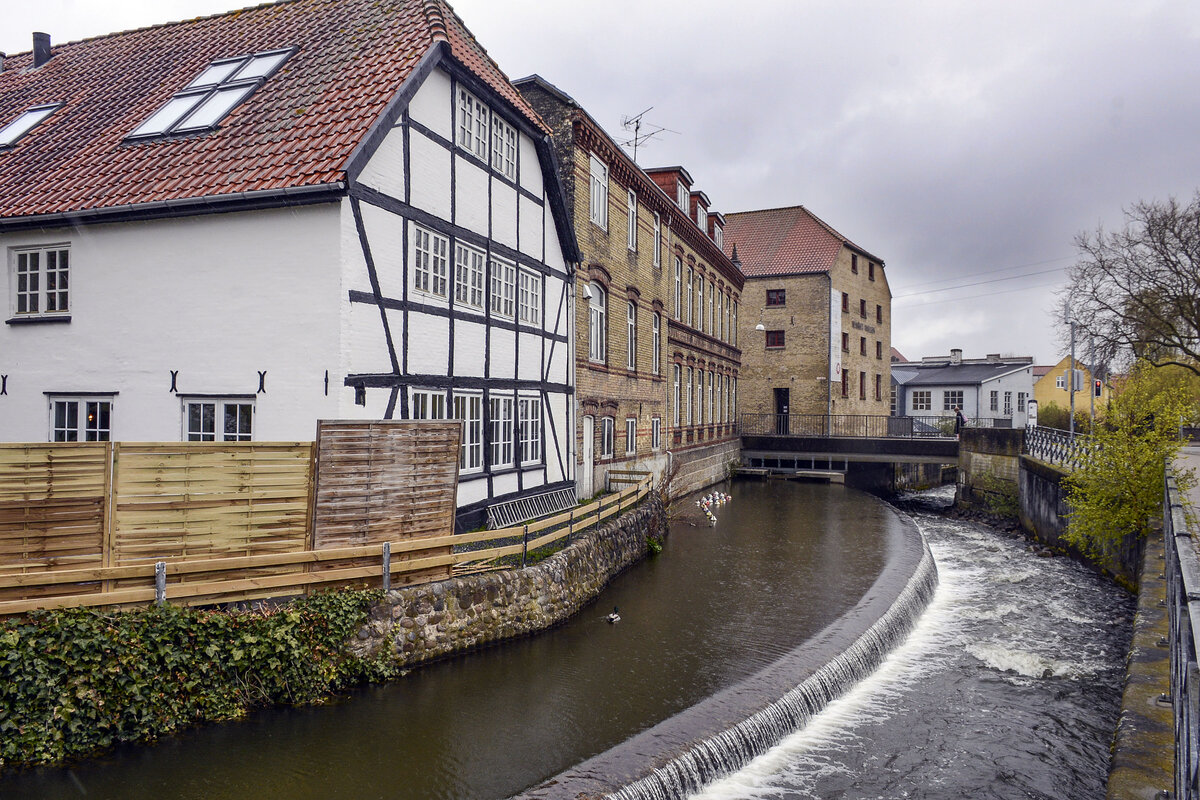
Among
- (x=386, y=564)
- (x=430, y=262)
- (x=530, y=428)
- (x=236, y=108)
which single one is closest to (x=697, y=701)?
(x=386, y=564)

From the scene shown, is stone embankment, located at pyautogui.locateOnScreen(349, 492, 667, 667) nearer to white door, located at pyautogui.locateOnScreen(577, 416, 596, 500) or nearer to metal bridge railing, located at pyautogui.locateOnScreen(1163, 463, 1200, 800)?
white door, located at pyautogui.locateOnScreen(577, 416, 596, 500)

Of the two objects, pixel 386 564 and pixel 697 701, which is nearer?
pixel 697 701

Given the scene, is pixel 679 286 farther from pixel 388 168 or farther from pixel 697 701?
pixel 697 701

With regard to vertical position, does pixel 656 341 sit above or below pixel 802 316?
below

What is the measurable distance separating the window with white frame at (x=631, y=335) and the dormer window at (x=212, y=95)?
10.4 meters

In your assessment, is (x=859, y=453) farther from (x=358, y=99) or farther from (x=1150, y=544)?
(x=358, y=99)

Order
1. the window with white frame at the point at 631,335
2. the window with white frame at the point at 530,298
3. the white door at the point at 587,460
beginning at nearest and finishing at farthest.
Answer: the window with white frame at the point at 530,298 < the white door at the point at 587,460 < the window with white frame at the point at 631,335

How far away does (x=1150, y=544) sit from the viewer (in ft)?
41.9

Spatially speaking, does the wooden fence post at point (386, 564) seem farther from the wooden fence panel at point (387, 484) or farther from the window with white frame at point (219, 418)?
the window with white frame at point (219, 418)

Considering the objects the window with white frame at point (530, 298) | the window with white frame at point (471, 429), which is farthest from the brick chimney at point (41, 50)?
the window with white frame at point (471, 429)

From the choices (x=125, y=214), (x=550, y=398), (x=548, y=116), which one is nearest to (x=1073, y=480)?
(x=550, y=398)

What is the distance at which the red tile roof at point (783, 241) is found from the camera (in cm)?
3969

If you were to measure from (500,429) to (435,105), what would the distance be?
551 cm

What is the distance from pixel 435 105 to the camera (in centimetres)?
1228
